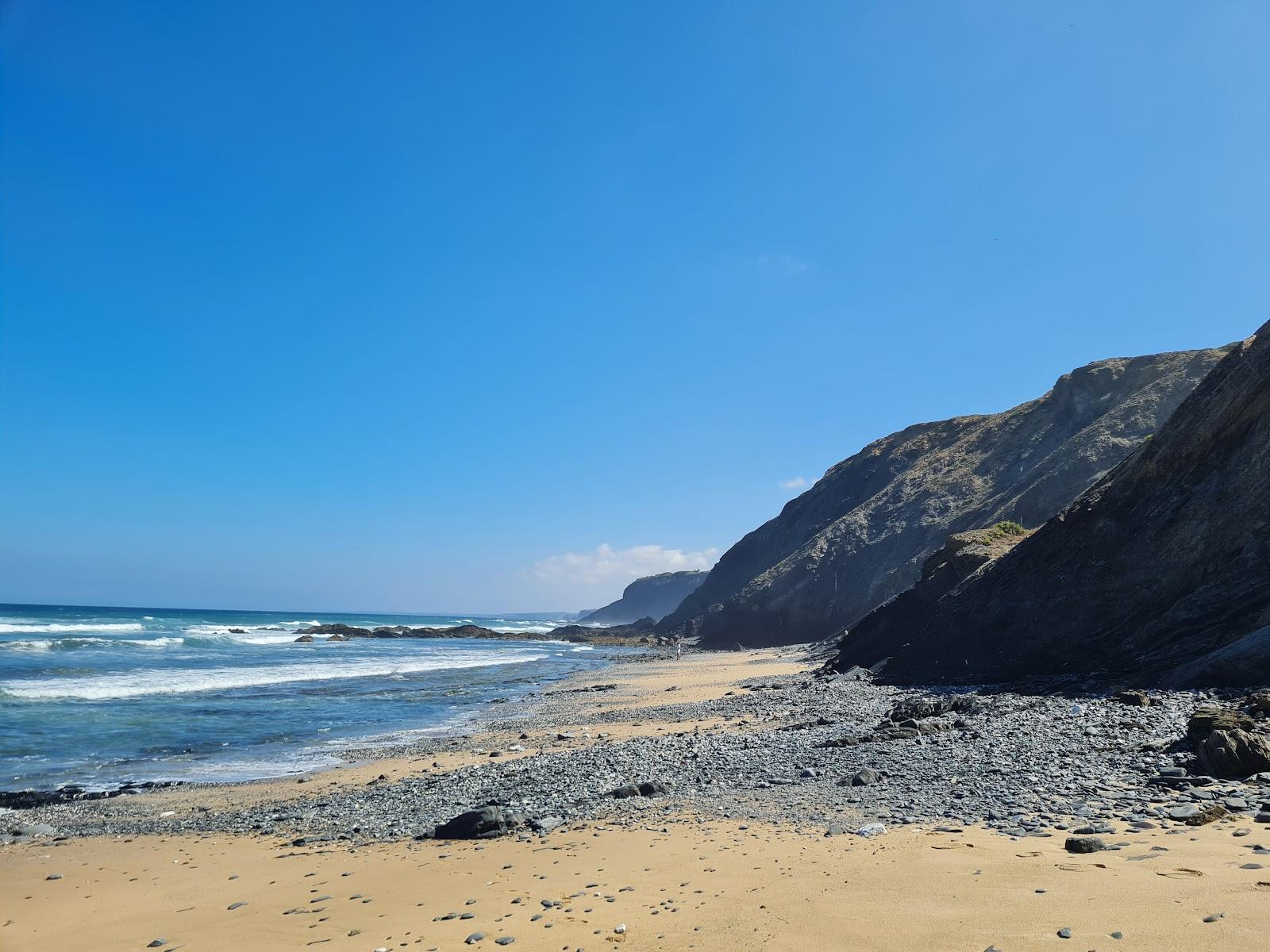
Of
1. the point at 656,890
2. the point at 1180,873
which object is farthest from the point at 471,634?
the point at 1180,873

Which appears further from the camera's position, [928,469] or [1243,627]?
[928,469]

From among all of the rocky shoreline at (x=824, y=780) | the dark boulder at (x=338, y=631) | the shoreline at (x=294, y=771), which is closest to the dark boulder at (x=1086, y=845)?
the rocky shoreline at (x=824, y=780)

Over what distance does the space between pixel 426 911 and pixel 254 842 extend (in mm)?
5119

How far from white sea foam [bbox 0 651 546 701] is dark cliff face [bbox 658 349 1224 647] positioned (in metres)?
27.3

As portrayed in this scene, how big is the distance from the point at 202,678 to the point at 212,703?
9.06m

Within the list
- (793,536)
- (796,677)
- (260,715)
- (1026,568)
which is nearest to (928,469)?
(793,536)

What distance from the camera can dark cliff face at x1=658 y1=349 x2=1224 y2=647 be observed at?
4641 centimetres

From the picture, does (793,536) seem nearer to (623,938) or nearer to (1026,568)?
(1026,568)

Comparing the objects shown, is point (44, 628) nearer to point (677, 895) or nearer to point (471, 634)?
point (471, 634)

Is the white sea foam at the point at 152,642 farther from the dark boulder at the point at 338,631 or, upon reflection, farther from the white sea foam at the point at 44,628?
the dark boulder at the point at 338,631

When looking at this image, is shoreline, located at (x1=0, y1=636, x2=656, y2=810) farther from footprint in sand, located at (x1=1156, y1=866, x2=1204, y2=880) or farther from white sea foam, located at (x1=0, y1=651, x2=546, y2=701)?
footprint in sand, located at (x1=1156, y1=866, x2=1204, y2=880)

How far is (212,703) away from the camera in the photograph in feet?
86.7

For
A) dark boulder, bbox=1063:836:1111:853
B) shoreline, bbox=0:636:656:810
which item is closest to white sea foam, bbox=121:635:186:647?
shoreline, bbox=0:636:656:810

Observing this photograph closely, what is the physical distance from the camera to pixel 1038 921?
4.66 m
